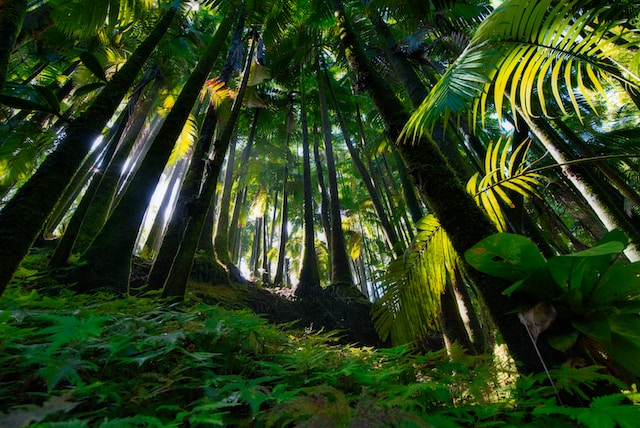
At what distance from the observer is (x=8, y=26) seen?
1.88 metres

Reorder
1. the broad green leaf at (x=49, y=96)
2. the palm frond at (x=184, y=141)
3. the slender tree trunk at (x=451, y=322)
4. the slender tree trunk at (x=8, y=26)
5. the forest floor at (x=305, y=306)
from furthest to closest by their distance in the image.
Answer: the forest floor at (x=305, y=306)
the palm frond at (x=184, y=141)
the slender tree trunk at (x=451, y=322)
the broad green leaf at (x=49, y=96)
the slender tree trunk at (x=8, y=26)

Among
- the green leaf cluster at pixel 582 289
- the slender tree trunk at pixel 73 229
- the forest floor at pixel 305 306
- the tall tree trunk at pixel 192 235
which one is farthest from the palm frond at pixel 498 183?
the forest floor at pixel 305 306

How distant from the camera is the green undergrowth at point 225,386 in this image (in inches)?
35.2

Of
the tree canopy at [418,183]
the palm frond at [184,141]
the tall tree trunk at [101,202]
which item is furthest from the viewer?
the palm frond at [184,141]

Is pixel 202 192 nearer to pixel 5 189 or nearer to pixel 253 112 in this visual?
pixel 5 189

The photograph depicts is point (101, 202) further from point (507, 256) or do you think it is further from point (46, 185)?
point (507, 256)

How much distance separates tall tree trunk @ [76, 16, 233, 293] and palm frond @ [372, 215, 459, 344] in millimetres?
2658

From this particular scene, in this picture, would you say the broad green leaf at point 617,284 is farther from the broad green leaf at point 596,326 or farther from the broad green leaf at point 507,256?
the broad green leaf at point 507,256

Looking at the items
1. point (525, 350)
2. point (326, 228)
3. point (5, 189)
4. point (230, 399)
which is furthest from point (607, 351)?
point (326, 228)

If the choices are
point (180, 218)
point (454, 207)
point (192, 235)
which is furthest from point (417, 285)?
point (180, 218)

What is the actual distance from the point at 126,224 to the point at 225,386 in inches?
106

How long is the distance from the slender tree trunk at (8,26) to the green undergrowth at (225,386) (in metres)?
1.50

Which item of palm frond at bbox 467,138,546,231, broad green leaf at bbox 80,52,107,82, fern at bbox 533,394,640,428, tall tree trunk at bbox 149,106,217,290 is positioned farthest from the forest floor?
fern at bbox 533,394,640,428

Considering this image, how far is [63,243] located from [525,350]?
4650 millimetres
